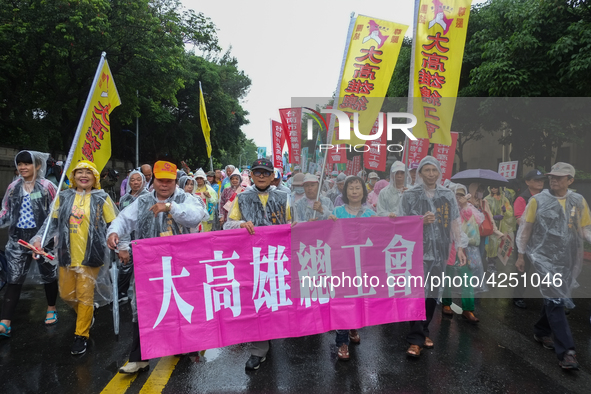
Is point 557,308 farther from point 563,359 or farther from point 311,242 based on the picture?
point 311,242

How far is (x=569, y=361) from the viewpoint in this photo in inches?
137

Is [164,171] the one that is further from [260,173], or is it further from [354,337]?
[354,337]

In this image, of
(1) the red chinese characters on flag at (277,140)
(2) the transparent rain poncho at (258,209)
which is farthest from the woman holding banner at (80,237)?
(1) the red chinese characters on flag at (277,140)

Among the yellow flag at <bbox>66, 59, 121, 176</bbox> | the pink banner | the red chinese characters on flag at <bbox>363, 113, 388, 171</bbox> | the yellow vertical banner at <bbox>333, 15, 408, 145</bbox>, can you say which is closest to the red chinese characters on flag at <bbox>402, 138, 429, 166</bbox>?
the red chinese characters on flag at <bbox>363, 113, 388, 171</bbox>

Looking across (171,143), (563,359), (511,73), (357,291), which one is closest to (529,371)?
(563,359)

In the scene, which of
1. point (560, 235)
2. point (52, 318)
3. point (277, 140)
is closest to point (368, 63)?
point (560, 235)

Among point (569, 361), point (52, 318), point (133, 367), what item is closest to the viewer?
point (133, 367)

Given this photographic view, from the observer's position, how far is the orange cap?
347 cm

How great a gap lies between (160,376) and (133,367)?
0.76 feet

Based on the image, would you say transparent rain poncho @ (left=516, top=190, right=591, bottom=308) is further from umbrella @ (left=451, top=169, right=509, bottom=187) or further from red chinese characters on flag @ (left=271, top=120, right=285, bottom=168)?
red chinese characters on flag @ (left=271, top=120, right=285, bottom=168)

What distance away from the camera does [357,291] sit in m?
3.81

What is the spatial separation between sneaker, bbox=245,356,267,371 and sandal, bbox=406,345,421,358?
1.33 metres

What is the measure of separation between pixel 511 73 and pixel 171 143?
2459 centimetres

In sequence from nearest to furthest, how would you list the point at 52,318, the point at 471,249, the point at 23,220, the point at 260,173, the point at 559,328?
1. the point at 559,328
2. the point at 260,173
3. the point at 23,220
4. the point at 52,318
5. the point at 471,249
